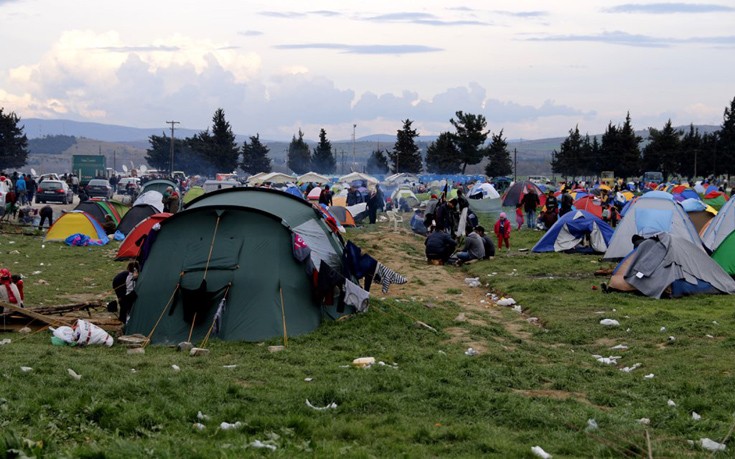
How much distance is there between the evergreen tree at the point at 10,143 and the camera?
88500 mm

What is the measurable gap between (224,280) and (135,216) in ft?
55.2

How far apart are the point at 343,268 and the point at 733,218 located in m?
12.4

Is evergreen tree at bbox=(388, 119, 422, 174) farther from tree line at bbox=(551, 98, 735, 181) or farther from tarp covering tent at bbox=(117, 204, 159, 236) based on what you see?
tarp covering tent at bbox=(117, 204, 159, 236)

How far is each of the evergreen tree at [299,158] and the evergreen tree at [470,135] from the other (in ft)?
88.8

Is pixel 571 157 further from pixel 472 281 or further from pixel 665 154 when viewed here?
pixel 472 281

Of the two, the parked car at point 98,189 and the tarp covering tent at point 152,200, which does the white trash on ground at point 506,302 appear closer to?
the tarp covering tent at point 152,200

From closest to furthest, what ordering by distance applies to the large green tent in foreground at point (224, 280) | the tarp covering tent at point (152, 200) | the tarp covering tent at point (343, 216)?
the large green tent in foreground at point (224, 280)
the tarp covering tent at point (152, 200)
the tarp covering tent at point (343, 216)

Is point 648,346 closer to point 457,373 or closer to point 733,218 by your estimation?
point 457,373

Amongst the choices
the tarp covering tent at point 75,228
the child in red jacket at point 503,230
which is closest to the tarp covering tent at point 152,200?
the tarp covering tent at point 75,228

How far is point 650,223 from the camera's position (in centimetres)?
2317

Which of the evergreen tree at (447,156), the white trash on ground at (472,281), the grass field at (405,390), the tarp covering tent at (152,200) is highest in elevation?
the evergreen tree at (447,156)

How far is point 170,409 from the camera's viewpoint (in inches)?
327

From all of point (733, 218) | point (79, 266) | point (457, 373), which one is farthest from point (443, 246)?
point (457, 373)

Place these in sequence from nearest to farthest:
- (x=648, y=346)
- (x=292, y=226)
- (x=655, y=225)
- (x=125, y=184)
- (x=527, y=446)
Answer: (x=527, y=446) → (x=648, y=346) → (x=292, y=226) → (x=655, y=225) → (x=125, y=184)
